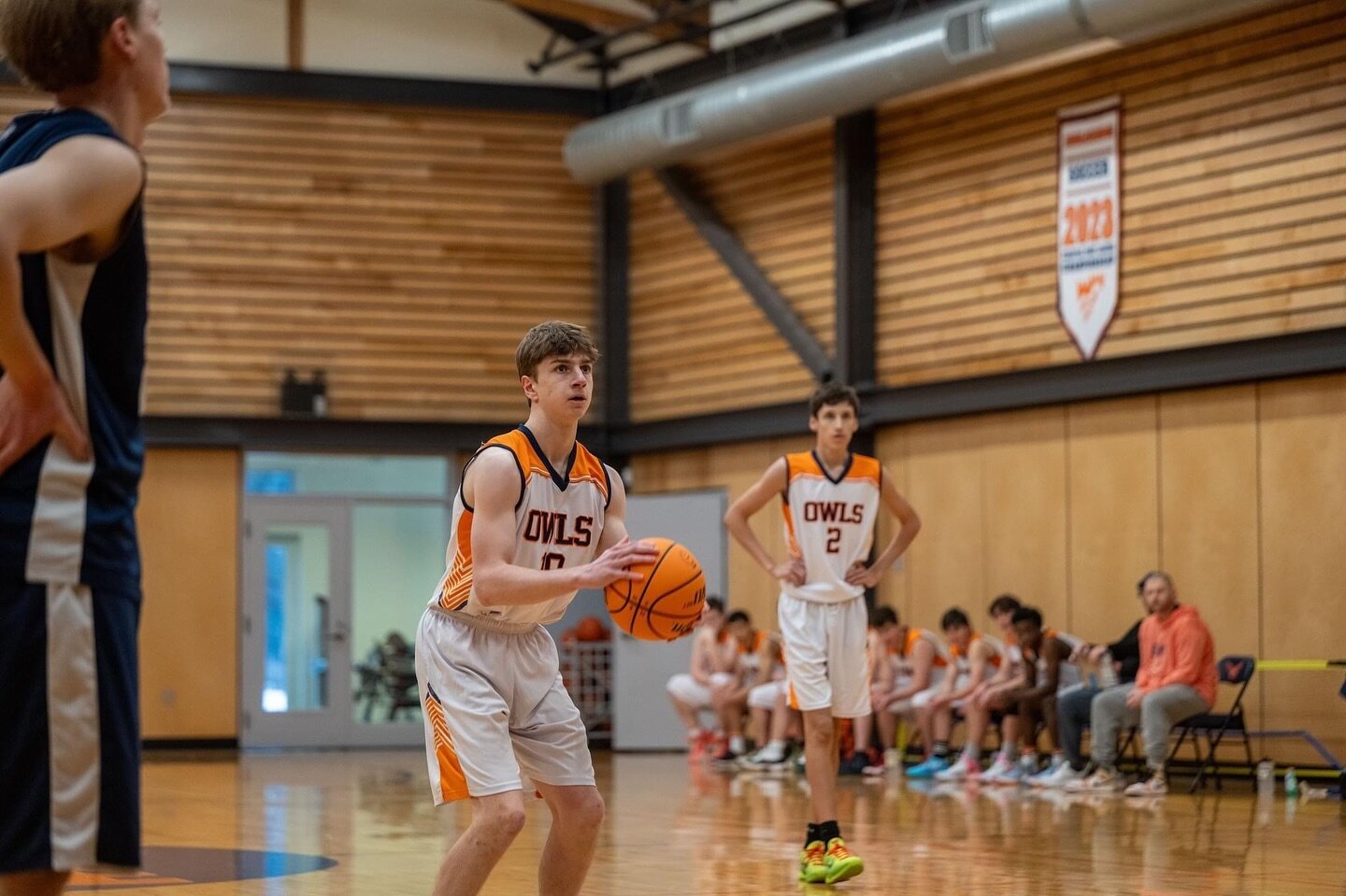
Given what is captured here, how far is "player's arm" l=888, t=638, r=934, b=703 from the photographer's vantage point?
14586 mm

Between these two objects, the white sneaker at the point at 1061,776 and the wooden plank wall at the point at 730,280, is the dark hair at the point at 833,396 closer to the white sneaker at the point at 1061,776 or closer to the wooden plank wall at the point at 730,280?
the white sneaker at the point at 1061,776

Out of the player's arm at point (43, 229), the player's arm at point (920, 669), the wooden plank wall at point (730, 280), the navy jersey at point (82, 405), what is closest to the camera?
the player's arm at point (43, 229)

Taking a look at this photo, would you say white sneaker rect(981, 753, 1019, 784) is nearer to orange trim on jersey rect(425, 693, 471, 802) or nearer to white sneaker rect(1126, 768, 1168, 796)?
white sneaker rect(1126, 768, 1168, 796)

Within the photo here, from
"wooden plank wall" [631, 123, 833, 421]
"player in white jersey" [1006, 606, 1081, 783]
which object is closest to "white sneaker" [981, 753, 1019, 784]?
"player in white jersey" [1006, 606, 1081, 783]

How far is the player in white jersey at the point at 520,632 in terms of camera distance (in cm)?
445

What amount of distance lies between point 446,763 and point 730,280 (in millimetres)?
14008

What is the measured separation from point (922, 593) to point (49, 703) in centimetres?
1395

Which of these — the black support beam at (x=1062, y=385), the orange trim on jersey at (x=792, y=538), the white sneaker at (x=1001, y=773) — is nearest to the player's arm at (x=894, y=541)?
the orange trim on jersey at (x=792, y=538)

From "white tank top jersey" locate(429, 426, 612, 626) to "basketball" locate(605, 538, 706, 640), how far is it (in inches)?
6.6

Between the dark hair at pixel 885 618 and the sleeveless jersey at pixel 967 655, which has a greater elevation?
the dark hair at pixel 885 618

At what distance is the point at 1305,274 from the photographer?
12.9 meters

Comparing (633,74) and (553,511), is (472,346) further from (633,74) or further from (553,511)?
(553,511)

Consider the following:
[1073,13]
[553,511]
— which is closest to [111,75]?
[553,511]

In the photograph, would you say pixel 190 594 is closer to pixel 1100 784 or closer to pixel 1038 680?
pixel 1038 680
